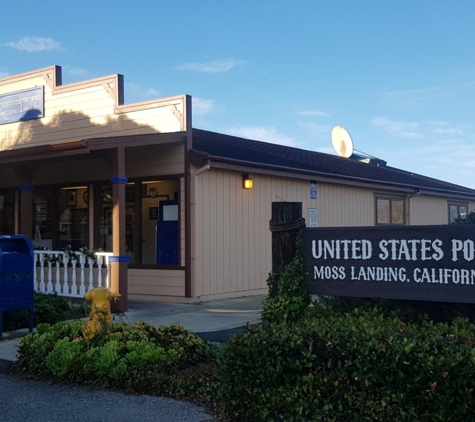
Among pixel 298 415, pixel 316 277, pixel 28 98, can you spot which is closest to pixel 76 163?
pixel 28 98

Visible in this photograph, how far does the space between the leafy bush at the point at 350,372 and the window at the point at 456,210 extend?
61.3 feet

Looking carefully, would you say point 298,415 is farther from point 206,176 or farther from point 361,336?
point 206,176

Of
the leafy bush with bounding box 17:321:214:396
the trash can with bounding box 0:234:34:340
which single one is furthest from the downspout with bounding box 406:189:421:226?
the leafy bush with bounding box 17:321:214:396

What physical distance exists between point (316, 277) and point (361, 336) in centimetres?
135

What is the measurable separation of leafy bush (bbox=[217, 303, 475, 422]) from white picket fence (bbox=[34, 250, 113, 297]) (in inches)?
273

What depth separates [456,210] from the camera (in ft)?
78.1

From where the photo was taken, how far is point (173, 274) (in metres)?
13.1

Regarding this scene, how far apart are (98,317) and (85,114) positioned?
8927mm

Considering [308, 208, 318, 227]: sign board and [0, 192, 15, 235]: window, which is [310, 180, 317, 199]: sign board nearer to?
[308, 208, 318, 227]: sign board

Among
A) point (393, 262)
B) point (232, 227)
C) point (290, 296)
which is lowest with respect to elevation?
point (290, 296)

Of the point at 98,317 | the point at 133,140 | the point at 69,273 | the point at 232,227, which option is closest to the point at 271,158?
the point at 232,227

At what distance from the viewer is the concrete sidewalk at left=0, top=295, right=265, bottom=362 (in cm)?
934

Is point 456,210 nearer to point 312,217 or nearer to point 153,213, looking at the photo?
point 312,217

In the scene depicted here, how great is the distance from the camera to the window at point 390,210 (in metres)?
19.3
